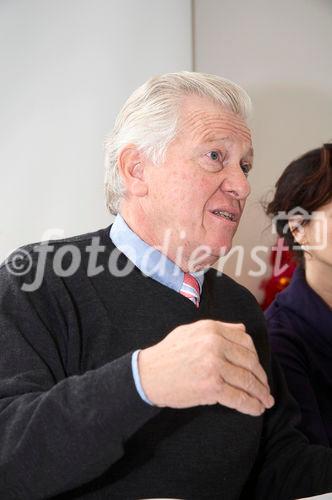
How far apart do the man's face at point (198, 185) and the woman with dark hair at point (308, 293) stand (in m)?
0.44

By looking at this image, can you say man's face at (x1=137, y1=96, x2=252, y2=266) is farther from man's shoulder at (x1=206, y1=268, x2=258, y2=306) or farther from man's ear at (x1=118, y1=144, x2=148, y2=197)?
man's shoulder at (x1=206, y1=268, x2=258, y2=306)

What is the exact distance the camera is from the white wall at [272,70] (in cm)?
203

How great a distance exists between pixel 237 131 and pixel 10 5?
99 cm

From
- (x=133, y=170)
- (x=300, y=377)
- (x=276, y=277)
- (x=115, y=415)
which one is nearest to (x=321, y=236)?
(x=300, y=377)

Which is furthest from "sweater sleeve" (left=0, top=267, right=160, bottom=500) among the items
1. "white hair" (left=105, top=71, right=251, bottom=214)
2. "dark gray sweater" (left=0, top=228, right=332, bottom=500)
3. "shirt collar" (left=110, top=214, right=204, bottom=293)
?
"white hair" (left=105, top=71, right=251, bottom=214)

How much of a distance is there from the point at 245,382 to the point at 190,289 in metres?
0.37

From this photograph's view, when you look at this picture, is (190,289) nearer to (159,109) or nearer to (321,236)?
(159,109)

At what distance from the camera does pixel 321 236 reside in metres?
1.40

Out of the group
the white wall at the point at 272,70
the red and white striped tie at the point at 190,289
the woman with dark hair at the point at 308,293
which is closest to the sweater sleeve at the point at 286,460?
the woman with dark hair at the point at 308,293

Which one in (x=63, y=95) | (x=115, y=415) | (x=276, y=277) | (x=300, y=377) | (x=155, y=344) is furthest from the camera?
(x=276, y=277)

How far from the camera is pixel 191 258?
1020 millimetres

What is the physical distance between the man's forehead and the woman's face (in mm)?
476

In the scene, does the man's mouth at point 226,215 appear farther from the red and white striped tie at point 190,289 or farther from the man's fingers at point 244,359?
the man's fingers at point 244,359

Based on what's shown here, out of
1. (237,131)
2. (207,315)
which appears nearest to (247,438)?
(207,315)
